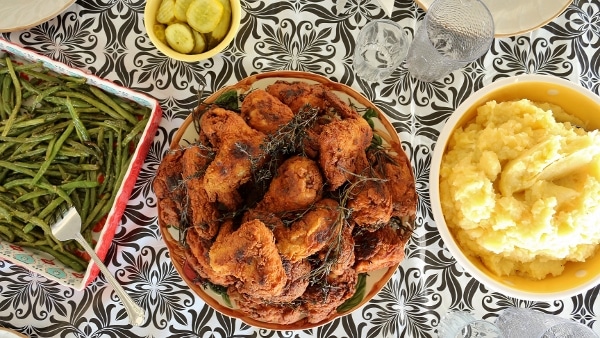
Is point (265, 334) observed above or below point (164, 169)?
below

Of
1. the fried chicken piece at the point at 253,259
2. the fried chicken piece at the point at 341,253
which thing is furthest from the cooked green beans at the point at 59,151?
the fried chicken piece at the point at 341,253

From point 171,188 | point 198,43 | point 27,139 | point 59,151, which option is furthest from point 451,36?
point 27,139

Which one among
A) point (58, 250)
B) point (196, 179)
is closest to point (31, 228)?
point (58, 250)

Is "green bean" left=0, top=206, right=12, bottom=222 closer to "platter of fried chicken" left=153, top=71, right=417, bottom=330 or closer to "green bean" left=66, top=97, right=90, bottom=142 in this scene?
"green bean" left=66, top=97, right=90, bottom=142

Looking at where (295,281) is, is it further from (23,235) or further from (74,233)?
(23,235)

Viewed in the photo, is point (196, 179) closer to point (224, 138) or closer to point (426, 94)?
point (224, 138)
